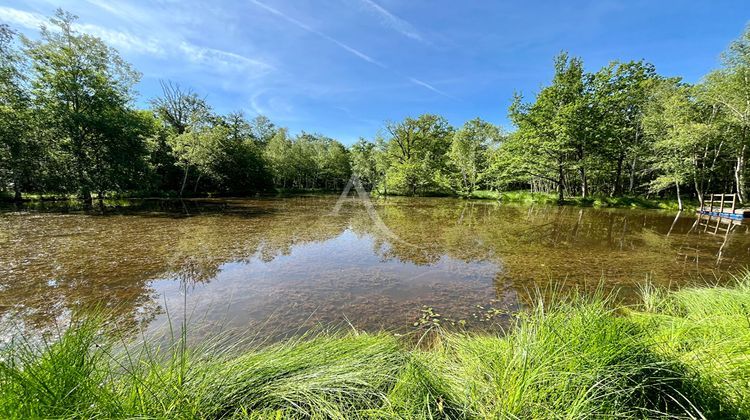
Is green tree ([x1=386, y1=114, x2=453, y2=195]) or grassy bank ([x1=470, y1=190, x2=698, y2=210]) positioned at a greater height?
green tree ([x1=386, y1=114, x2=453, y2=195])

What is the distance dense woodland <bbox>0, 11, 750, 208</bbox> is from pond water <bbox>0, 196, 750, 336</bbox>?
869 cm

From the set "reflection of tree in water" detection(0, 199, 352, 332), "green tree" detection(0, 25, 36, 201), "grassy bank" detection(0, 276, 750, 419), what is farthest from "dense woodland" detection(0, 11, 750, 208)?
"grassy bank" detection(0, 276, 750, 419)

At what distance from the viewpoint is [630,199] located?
22.1 m

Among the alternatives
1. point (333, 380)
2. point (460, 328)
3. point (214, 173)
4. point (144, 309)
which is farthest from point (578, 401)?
point (214, 173)

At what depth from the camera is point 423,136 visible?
37.4 meters

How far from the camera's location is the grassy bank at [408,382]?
129 cm

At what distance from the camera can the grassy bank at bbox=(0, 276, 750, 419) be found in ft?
4.24

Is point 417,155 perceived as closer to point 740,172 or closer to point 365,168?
point 365,168

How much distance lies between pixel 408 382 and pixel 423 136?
37.9m

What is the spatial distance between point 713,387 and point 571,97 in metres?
28.5

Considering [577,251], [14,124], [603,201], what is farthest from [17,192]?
[603,201]

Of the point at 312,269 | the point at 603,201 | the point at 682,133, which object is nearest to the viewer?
the point at 312,269

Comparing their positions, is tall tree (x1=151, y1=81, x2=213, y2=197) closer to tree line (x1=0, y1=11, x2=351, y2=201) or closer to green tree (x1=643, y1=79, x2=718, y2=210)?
tree line (x1=0, y1=11, x2=351, y2=201)

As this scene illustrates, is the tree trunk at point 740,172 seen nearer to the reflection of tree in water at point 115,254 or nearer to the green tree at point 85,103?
the reflection of tree in water at point 115,254
